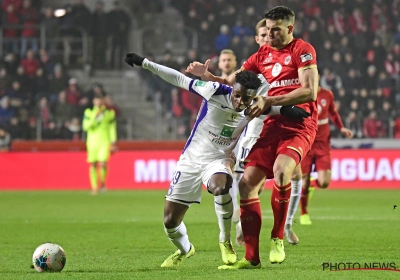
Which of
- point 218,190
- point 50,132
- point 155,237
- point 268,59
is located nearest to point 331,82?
point 50,132

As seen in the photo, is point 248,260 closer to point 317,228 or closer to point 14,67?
point 317,228

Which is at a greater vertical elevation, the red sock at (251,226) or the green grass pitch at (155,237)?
the red sock at (251,226)

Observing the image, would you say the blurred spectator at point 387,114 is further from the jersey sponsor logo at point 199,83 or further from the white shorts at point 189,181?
the jersey sponsor logo at point 199,83

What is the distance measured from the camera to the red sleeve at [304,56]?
269 inches

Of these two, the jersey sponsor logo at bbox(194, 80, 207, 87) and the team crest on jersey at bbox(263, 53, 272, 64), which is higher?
the team crest on jersey at bbox(263, 53, 272, 64)

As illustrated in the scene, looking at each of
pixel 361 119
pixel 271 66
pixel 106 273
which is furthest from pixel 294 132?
pixel 361 119

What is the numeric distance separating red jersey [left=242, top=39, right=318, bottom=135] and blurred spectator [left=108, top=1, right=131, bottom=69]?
17.2 metres

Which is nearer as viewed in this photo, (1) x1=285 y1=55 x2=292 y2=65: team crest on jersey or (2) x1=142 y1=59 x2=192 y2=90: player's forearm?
(2) x1=142 y1=59 x2=192 y2=90: player's forearm

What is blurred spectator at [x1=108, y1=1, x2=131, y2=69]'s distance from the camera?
24.0 meters

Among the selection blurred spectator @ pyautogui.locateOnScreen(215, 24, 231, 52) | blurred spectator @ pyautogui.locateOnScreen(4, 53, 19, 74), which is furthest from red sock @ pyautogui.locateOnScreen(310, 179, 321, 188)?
blurred spectator @ pyautogui.locateOnScreen(4, 53, 19, 74)

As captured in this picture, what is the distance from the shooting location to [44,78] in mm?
22625

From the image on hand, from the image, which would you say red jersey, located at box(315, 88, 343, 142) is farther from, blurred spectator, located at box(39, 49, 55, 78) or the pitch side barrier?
blurred spectator, located at box(39, 49, 55, 78)

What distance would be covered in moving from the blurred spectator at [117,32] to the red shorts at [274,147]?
1747 centimetres

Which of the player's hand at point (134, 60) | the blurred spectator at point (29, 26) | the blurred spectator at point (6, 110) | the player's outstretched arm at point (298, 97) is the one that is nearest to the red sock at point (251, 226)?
the player's outstretched arm at point (298, 97)
